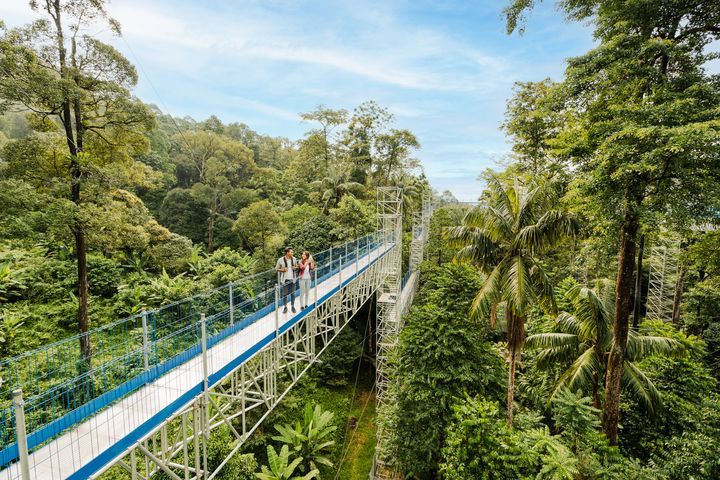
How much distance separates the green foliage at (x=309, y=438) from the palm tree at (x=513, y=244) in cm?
844

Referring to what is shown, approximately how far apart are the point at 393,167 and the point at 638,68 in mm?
21968

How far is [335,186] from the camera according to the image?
22.6m

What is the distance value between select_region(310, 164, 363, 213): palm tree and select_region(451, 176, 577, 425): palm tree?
14.2m

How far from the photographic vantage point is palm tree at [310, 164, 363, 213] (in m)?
22.4

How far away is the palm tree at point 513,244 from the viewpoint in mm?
7758

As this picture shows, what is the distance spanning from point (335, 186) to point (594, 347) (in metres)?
17.0

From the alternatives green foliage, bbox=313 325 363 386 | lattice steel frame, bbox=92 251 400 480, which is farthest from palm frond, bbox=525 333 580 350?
green foliage, bbox=313 325 363 386

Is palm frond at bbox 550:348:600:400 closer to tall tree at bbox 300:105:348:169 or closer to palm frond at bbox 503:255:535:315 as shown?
palm frond at bbox 503:255:535:315

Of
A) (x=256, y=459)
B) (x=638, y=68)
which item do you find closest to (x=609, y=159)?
(x=638, y=68)

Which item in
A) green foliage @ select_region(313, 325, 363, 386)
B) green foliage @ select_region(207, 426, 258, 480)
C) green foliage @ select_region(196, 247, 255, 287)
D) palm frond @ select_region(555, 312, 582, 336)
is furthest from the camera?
green foliage @ select_region(196, 247, 255, 287)

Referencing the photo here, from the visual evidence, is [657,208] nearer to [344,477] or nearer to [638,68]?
[638,68]

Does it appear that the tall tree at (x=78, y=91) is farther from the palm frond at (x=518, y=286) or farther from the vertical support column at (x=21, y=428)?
the palm frond at (x=518, y=286)

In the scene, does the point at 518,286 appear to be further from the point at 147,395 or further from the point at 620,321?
the point at 147,395

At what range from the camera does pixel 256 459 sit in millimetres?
13695
